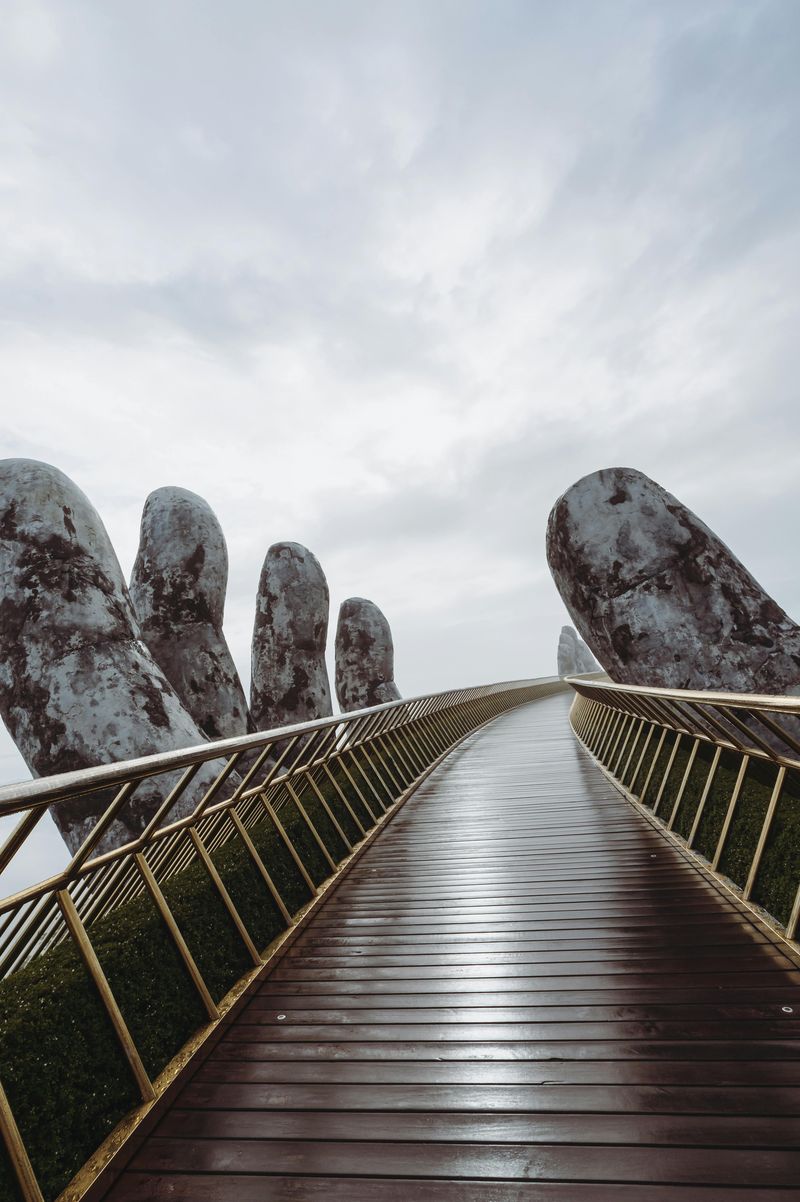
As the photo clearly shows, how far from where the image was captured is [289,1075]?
2.44 m

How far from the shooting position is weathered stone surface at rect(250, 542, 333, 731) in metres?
18.9

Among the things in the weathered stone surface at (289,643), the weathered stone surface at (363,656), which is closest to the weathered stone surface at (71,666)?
the weathered stone surface at (289,643)

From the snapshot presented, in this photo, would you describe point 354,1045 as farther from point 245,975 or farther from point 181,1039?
point 245,975

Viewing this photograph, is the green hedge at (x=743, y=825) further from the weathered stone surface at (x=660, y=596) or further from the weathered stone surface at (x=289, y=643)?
the weathered stone surface at (x=289, y=643)

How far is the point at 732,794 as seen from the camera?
14.8 feet

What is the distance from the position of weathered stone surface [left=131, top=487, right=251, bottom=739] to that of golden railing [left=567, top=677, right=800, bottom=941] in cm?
949

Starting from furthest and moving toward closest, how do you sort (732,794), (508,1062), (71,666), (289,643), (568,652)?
(568,652), (289,643), (71,666), (732,794), (508,1062)

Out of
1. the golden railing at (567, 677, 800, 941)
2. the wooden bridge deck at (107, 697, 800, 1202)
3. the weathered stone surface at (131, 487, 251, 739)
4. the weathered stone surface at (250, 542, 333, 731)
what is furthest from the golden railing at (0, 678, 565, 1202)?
the weathered stone surface at (250, 542, 333, 731)

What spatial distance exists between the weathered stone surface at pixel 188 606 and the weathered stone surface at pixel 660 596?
336 inches

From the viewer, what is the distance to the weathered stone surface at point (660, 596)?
8500mm

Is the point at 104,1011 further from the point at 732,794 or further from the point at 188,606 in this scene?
the point at 188,606

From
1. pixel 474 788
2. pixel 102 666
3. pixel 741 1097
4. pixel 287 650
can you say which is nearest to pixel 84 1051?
pixel 741 1097

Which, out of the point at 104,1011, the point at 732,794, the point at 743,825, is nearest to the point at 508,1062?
the point at 104,1011

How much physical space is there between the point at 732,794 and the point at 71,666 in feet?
27.0
